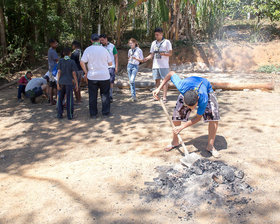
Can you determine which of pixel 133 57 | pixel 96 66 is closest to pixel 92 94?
pixel 96 66

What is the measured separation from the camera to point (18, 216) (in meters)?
3.05

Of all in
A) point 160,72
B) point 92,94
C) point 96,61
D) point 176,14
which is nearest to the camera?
point 96,61

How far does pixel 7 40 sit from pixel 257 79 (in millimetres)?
9651

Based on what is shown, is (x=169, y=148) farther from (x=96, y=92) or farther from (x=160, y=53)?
(x=160, y=53)

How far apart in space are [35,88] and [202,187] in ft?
18.6

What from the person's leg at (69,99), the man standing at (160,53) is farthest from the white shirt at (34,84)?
the man standing at (160,53)

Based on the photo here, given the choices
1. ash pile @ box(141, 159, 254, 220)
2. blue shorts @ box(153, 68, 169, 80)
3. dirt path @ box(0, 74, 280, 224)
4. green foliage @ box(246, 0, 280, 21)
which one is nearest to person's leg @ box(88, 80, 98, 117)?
Answer: dirt path @ box(0, 74, 280, 224)

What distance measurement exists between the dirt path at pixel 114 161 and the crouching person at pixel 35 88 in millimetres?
680

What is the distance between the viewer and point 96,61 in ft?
18.6

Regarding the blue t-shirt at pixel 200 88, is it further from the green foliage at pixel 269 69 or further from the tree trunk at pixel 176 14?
the tree trunk at pixel 176 14

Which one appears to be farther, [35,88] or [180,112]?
[35,88]

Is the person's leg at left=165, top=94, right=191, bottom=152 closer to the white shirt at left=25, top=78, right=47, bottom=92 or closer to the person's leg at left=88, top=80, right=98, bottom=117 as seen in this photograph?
the person's leg at left=88, top=80, right=98, bottom=117

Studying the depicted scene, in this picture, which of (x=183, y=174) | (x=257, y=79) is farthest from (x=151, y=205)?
(x=257, y=79)

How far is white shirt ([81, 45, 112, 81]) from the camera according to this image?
18.5 feet
